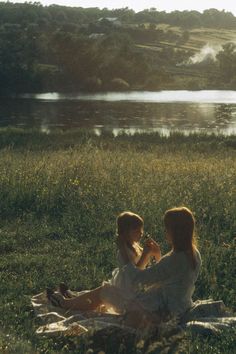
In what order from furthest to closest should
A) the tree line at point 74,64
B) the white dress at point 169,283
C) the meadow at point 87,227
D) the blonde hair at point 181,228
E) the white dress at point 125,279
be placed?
the tree line at point 74,64, the white dress at point 125,279, the white dress at point 169,283, the blonde hair at point 181,228, the meadow at point 87,227

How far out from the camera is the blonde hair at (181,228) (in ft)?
17.5

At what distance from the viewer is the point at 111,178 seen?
11.2 meters

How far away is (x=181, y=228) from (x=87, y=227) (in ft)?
11.8

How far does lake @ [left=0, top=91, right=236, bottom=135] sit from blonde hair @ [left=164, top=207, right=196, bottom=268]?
30.5 metres

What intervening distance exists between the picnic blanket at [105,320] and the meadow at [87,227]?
9 cm

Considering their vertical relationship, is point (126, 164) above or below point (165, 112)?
above

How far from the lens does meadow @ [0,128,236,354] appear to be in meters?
5.18

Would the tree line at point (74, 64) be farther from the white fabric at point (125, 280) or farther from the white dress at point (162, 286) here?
the white dress at point (162, 286)

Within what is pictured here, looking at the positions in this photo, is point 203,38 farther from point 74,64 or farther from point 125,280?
point 125,280

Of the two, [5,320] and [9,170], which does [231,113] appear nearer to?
[9,170]

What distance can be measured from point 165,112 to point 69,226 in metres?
51.7

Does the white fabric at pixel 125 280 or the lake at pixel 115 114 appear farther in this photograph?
the lake at pixel 115 114

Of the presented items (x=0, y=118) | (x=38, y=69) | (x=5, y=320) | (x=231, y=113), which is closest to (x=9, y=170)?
(x=5, y=320)

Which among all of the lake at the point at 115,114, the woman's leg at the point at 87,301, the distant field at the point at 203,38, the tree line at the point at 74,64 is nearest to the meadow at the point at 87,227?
the woman's leg at the point at 87,301
